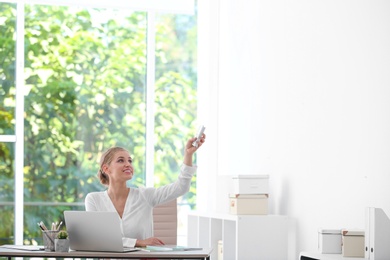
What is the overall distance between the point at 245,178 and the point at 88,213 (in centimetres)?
177

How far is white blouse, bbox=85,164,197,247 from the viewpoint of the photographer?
15.3 ft

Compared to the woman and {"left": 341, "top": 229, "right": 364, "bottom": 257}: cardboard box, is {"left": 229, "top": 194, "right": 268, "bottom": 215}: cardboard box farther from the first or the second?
{"left": 341, "top": 229, "right": 364, "bottom": 257}: cardboard box

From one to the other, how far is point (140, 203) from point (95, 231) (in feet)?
2.75

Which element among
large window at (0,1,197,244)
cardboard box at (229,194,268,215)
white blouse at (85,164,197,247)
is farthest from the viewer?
large window at (0,1,197,244)

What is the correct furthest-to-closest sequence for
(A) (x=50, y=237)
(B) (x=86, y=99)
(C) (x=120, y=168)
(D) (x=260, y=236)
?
1. (B) (x=86, y=99)
2. (D) (x=260, y=236)
3. (C) (x=120, y=168)
4. (A) (x=50, y=237)

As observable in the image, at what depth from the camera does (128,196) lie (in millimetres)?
4758

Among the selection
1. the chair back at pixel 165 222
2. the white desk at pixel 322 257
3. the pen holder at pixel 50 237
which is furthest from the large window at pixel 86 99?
the white desk at pixel 322 257

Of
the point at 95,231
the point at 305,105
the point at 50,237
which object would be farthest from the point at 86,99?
the point at 95,231

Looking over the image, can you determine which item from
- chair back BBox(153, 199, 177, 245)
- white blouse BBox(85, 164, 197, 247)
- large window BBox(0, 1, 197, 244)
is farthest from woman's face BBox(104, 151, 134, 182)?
large window BBox(0, 1, 197, 244)

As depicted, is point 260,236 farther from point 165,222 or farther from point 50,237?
point 50,237

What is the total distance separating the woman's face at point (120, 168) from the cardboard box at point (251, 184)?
1009mm

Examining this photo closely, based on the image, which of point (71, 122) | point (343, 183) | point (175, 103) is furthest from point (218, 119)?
point (343, 183)

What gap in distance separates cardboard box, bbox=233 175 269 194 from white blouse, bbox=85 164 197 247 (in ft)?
2.54

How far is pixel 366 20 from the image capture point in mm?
4363
